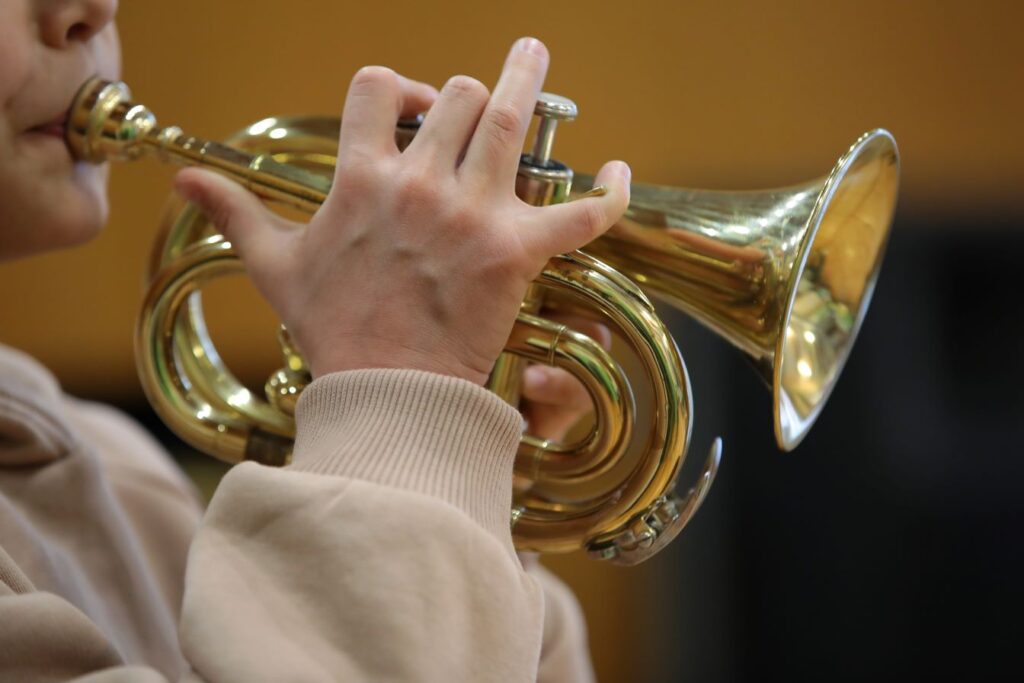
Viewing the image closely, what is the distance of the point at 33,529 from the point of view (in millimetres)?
741

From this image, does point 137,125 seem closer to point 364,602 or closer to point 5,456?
point 5,456

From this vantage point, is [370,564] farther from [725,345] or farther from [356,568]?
[725,345]

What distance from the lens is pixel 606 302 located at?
2.18ft

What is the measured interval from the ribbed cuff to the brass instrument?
4.6 inches

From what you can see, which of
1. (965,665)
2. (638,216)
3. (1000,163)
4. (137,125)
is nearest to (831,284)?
(638,216)

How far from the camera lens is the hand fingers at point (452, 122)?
0.62 metres

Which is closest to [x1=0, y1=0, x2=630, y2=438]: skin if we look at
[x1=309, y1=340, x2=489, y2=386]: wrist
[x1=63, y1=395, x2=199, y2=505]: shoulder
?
[x1=309, y1=340, x2=489, y2=386]: wrist

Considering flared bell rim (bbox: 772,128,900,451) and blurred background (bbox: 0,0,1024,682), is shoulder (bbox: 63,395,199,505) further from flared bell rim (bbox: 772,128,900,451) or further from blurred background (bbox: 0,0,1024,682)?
blurred background (bbox: 0,0,1024,682)

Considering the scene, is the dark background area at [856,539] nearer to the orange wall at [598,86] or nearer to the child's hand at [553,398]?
the orange wall at [598,86]

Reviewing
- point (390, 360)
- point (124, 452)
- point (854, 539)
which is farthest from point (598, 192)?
point (854, 539)

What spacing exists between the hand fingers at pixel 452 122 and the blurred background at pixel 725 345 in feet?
4.49

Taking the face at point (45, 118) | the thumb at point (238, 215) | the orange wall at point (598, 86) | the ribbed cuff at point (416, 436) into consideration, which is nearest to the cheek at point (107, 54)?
the face at point (45, 118)

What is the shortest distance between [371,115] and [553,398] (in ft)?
0.88

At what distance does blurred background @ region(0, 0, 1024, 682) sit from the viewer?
196cm
